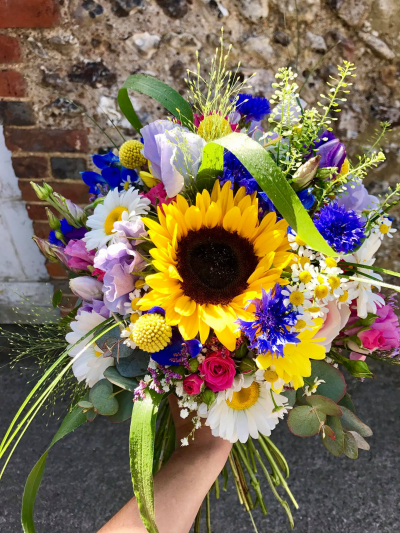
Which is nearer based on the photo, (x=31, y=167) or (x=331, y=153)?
(x=331, y=153)

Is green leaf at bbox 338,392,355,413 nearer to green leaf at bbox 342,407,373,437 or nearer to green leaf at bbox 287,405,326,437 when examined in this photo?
green leaf at bbox 342,407,373,437

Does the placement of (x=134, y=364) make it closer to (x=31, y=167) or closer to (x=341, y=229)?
(x=341, y=229)

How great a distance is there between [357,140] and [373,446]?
1.17 meters

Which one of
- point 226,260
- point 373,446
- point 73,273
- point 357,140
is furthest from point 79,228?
point 373,446

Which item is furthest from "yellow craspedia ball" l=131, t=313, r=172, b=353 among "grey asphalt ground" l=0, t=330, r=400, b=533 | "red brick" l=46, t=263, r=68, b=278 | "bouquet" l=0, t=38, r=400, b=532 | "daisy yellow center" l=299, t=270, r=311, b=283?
"red brick" l=46, t=263, r=68, b=278

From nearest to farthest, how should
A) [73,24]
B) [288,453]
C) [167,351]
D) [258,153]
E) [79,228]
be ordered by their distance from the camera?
[258,153], [167,351], [79,228], [73,24], [288,453]

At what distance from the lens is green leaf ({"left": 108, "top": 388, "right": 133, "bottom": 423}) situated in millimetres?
795

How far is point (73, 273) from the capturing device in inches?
33.7

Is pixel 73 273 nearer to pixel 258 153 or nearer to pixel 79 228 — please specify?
pixel 79 228

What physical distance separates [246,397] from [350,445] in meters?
0.24

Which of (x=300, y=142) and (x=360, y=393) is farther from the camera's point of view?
(x=360, y=393)

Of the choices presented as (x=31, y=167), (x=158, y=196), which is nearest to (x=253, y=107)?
(x=158, y=196)

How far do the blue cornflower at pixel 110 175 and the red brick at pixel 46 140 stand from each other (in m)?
0.75

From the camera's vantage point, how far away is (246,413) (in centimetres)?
78
